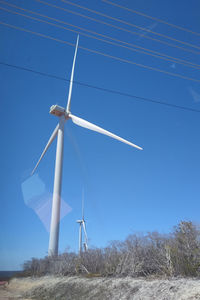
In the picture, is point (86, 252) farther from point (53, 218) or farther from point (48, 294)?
point (53, 218)

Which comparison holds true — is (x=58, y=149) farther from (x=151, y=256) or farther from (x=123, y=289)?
(x=123, y=289)

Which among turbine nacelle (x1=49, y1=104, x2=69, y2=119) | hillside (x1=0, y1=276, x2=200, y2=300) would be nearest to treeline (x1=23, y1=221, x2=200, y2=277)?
hillside (x1=0, y1=276, x2=200, y2=300)

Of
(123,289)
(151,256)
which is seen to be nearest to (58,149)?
(151,256)

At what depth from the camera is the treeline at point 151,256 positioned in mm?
9688

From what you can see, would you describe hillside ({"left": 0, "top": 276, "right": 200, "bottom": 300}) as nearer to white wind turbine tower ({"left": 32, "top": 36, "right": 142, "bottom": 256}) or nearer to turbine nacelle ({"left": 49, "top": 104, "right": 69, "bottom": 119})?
white wind turbine tower ({"left": 32, "top": 36, "right": 142, "bottom": 256})

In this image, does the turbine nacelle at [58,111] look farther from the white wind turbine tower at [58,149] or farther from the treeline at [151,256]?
the treeline at [151,256]

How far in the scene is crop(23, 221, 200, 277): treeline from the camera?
31.8 ft

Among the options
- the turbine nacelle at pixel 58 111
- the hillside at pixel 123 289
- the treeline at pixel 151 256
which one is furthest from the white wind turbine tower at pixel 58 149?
the hillside at pixel 123 289

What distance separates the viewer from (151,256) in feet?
37.1

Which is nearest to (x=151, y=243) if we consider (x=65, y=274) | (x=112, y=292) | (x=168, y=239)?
(x=168, y=239)

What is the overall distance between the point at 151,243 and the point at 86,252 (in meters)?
6.36

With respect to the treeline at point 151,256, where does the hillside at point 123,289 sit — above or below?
below

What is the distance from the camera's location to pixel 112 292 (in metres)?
9.86

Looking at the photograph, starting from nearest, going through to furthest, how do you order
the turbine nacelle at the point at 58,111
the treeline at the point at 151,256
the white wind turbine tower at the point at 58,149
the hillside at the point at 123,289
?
the hillside at the point at 123,289 → the treeline at the point at 151,256 → the white wind turbine tower at the point at 58,149 → the turbine nacelle at the point at 58,111
